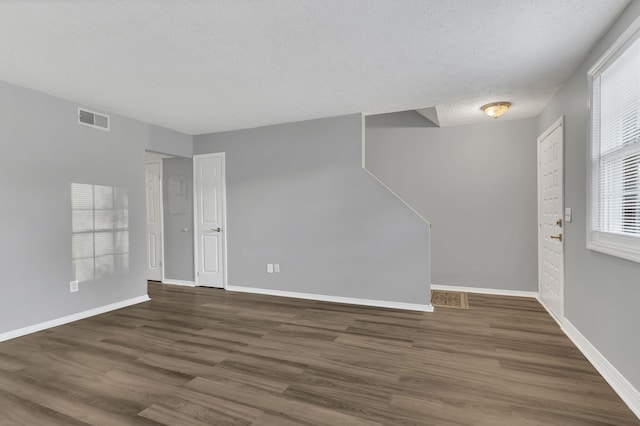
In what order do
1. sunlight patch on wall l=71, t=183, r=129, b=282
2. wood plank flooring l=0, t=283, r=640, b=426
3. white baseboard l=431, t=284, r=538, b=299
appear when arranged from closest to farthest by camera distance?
1. wood plank flooring l=0, t=283, r=640, b=426
2. sunlight patch on wall l=71, t=183, r=129, b=282
3. white baseboard l=431, t=284, r=538, b=299

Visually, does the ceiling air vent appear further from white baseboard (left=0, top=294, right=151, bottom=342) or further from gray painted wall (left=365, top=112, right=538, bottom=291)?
gray painted wall (left=365, top=112, right=538, bottom=291)

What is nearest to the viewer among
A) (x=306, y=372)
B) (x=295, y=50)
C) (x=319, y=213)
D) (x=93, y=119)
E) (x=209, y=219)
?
(x=306, y=372)

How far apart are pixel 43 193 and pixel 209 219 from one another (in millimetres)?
2244

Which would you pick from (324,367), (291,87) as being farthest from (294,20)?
(324,367)

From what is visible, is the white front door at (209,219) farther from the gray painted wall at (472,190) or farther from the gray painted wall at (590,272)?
the gray painted wall at (590,272)

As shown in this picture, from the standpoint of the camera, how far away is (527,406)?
6.61 feet

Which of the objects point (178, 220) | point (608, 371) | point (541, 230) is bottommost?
point (608, 371)

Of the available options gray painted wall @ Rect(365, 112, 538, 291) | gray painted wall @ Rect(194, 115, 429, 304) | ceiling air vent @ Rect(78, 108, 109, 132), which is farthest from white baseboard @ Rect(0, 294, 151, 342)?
gray painted wall @ Rect(365, 112, 538, 291)

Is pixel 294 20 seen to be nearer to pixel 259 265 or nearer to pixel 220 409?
pixel 220 409

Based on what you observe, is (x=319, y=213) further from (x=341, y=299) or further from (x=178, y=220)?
(x=178, y=220)

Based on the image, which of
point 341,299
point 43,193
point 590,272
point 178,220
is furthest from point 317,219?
point 43,193

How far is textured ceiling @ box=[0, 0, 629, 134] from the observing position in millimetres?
2092

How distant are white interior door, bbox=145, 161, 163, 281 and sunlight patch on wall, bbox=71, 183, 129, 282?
1.42 meters

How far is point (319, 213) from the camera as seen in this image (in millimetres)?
4574
